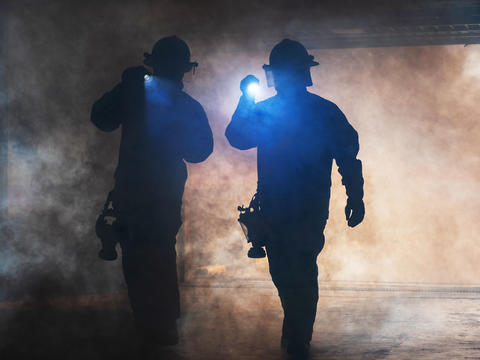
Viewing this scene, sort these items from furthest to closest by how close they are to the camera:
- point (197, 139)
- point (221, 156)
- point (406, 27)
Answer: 1. point (221, 156)
2. point (406, 27)
3. point (197, 139)

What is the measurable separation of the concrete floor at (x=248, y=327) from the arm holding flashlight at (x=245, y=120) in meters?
0.91

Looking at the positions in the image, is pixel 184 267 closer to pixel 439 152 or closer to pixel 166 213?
pixel 166 213

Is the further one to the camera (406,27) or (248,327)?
(406,27)

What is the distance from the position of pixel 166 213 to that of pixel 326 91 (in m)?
2.14

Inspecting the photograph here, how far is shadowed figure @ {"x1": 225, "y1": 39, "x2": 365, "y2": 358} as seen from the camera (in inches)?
69.0

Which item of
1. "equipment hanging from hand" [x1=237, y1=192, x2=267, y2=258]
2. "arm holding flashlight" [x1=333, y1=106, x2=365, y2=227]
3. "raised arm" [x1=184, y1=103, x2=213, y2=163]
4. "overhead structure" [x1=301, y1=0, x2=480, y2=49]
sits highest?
"overhead structure" [x1=301, y1=0, x2=480, y2=49]

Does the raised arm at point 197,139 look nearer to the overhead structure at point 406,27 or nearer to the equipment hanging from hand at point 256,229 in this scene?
the equipment hanging from hand at point 256,229

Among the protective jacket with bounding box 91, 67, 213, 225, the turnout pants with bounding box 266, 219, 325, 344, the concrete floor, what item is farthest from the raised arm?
the concrete floor

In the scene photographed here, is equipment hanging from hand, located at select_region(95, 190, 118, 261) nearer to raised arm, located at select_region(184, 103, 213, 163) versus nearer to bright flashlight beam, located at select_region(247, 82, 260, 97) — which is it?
raised arm, located at select_region(184, 103, 213, 163)

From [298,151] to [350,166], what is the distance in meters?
0.23

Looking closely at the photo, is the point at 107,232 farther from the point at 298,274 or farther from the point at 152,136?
the point at 298,274

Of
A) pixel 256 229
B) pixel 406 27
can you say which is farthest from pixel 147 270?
pixel 406 27

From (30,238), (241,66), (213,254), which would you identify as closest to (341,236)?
(213,254)

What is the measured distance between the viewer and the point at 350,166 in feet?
5.82
